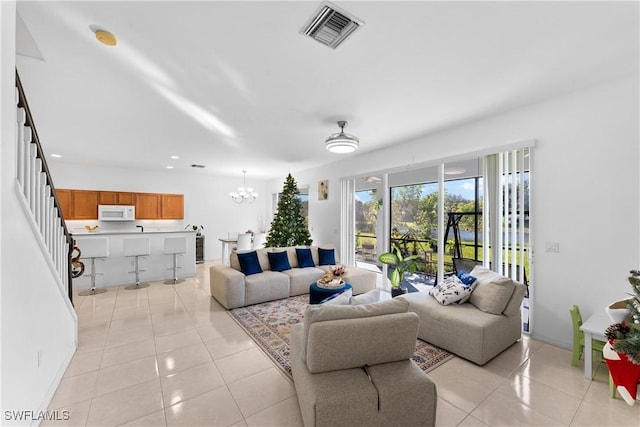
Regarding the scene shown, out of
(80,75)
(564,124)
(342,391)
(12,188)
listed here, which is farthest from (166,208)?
(564,124)

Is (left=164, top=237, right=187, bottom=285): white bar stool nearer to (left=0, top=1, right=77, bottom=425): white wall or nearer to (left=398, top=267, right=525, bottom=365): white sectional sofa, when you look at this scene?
(left=0, top=1, right=77, bottom=425): white wall

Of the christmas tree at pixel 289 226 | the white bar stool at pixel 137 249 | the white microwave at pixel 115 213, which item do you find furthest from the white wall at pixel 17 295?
the white microwave at pixel 115 213

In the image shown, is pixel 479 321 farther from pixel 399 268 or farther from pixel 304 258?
pixel 304 258

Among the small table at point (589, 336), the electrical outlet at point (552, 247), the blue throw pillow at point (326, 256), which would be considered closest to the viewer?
the small table at point (589, 336)

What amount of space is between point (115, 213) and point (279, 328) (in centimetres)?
622

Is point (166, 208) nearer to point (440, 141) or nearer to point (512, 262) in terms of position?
point (440, 141)

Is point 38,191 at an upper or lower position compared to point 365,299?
upper

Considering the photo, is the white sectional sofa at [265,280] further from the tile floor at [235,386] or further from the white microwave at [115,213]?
the white microwave at [115,213]

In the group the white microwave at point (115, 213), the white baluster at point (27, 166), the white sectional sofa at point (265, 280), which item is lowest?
the white sectional sofa at point (265, 280)

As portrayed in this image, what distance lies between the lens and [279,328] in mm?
3438

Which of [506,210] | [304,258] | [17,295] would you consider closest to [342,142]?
[506,210]

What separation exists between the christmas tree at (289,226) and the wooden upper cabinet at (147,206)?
3.56m

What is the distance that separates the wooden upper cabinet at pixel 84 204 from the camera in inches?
264

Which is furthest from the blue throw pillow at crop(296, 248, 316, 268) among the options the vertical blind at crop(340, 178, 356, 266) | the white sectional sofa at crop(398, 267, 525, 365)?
the white sectional sofa at crop(398, 267, 525, 365)
